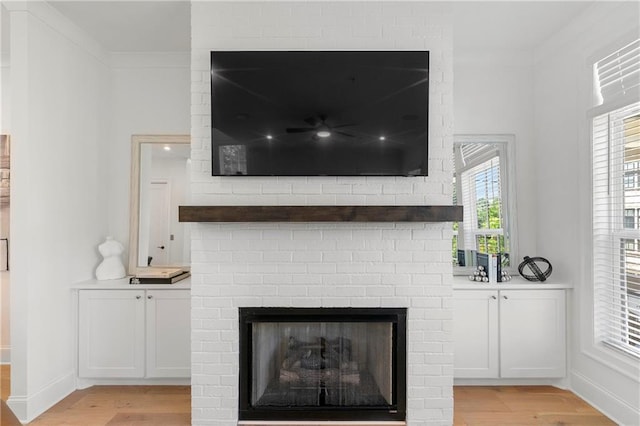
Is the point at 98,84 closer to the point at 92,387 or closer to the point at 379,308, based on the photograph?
the point at 92,387

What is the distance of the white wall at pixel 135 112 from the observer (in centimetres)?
319

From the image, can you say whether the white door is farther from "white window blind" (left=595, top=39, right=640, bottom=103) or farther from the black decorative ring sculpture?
"white window blind" (left=595, top=39, right=640, bottom=103)

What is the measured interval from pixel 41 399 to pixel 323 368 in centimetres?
181

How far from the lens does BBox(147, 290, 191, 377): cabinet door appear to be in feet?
9.21

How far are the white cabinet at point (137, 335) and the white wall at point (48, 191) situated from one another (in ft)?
0.54

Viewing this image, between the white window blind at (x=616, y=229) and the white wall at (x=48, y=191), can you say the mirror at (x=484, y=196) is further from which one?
the white wall at (x=48, y=191)

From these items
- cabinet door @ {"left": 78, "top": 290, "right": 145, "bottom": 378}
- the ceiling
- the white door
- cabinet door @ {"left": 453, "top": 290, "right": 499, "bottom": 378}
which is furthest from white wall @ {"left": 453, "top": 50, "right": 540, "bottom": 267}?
cabinet door @ {"left": 78, "top": 290, "right": 145, "bottom": 378}

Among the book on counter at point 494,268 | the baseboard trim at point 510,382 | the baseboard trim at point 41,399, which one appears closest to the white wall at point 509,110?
the book on counter at point 494,268

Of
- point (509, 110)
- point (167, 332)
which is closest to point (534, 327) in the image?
point (509, 110)

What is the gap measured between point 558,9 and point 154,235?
11.0 feet

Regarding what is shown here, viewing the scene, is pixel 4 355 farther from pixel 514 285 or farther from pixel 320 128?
pixel 514 285

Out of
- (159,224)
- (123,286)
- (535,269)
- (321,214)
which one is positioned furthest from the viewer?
(159,224)

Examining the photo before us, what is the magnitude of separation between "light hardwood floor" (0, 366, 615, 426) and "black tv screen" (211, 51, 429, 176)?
1597mm

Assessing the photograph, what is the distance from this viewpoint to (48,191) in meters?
2.55
